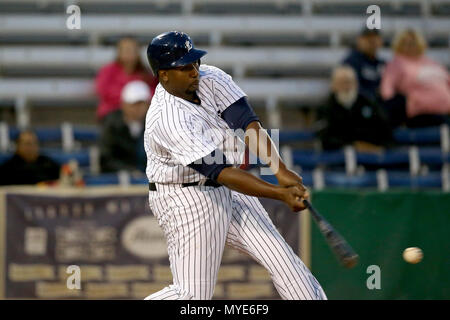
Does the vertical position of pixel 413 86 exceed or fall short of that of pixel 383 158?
it exceeds it

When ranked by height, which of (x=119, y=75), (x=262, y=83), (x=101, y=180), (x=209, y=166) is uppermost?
(x=119, y=75)

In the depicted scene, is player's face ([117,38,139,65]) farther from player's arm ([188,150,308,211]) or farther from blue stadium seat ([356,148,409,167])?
player's arm ([188,150,308,211])

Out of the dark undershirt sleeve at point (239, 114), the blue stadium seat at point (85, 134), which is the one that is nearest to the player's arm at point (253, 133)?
the dark undershirt sleeve at point (239, 114)

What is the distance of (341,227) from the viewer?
7266 mm

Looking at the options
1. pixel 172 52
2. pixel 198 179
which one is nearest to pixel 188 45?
pixel 172 52

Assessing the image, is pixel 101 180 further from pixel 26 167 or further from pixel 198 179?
pixel 198 179

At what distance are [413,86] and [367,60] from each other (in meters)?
0.53

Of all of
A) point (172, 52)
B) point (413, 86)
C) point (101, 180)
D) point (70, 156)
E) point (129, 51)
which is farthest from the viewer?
point (413, 86)

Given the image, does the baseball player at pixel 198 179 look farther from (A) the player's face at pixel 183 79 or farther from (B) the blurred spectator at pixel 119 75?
(B) the blurred spectator at pixel 119 75

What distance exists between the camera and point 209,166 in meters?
4.46

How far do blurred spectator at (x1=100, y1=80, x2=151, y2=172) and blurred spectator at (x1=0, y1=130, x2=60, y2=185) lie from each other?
49 cm

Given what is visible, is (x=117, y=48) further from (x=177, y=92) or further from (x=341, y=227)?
(x=177, y=92)

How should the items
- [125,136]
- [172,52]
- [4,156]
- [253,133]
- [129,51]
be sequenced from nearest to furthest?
1. [172,52]
2. [253,133]
3. [125,136]
4. [4,156]
5. [129,51]

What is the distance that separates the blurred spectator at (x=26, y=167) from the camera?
310 inches
